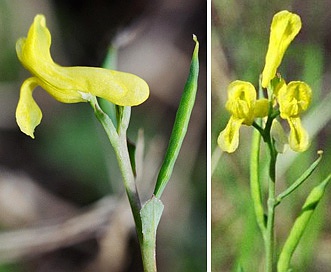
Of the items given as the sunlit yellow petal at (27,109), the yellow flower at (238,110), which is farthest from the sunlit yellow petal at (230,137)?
the sunlit yellow petal at (27,109)

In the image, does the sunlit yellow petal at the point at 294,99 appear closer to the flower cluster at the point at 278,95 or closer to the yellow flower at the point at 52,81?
the flower cluster at the point at 278,95

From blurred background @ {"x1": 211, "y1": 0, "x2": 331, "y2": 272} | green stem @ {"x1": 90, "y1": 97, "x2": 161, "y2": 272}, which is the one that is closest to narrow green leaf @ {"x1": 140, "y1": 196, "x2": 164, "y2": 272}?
green stem @ {"x1": 90, "y1": 97, "x2": 161, "y2": 272}

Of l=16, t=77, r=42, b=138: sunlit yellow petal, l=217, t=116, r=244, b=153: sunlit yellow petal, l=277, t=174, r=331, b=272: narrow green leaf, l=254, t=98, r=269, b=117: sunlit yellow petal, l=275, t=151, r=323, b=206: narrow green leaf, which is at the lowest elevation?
l=277, t=174, r=331, b=272: narrow green leaf

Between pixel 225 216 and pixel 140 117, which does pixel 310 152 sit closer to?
pixel 225 216

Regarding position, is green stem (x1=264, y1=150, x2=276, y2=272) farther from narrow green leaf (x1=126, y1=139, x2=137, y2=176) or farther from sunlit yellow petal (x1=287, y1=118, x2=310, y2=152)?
narrow green leaf (x1=126, y1=139, x2=137, y2=176)

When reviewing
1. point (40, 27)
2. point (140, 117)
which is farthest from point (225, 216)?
point (40, 27)

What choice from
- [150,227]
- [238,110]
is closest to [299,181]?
[238,110]
